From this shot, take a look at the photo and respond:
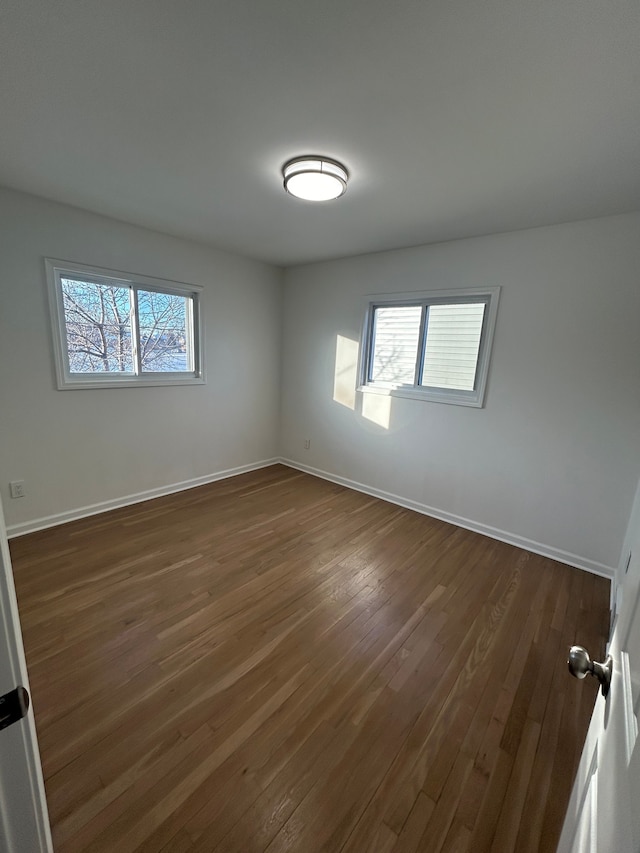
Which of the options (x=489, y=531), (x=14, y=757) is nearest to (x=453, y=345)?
(x=489, y=531)

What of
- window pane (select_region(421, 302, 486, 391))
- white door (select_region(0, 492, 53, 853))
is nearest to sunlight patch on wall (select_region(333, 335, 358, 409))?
window pane (select_region(421, 302, 486, 391))

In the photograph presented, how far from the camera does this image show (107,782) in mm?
1215

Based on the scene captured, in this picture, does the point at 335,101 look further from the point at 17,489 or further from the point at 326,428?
the point at 17,489

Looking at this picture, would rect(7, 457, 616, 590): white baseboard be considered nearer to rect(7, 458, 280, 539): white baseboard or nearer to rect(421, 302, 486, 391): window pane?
rect(7, 458, 280, 539): white baseboard

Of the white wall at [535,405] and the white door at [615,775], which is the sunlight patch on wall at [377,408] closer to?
the white wall at [535,405]

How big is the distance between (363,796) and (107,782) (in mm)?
895

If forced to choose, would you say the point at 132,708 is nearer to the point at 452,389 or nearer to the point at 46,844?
the point at 46,844

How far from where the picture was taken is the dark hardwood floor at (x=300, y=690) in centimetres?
115

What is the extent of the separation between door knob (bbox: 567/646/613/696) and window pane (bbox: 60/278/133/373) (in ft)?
11.3

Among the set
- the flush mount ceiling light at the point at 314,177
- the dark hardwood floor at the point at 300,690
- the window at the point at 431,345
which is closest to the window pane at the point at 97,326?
the dark hardwood floor at the point at 300,690

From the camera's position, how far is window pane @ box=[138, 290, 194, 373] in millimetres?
3219

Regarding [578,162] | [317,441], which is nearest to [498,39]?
[578,162]

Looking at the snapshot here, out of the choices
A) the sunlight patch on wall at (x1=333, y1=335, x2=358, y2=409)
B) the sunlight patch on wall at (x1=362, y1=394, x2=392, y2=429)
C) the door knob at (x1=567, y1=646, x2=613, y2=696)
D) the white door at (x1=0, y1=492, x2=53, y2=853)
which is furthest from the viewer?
the sunlight patch on wall at (x1=333, y1=335, x2=358, y2=409)

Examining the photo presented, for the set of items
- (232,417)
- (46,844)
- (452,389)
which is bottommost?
(46,844)
